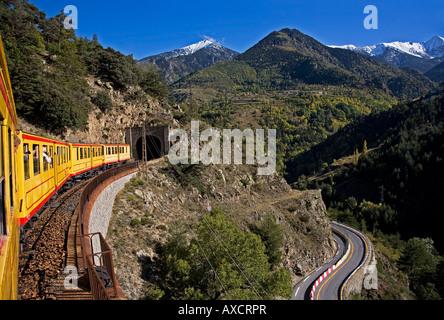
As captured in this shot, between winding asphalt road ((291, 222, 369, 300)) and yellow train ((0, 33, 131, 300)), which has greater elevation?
yellow train ((0, 33, 131, 300))

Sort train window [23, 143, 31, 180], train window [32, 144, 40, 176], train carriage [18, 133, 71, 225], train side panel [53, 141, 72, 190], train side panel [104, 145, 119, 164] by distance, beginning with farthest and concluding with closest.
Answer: train side panel [104, 145, 119, 164] → train side panel [53, 141, 72, 190] → train window [32, 144, 40, 176] → train window [23, 143, 31, 180] → train carriage [18, 133, 71, 225]

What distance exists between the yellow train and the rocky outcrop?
5438 mm

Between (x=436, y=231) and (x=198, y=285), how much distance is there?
101 metres

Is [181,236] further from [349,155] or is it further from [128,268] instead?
[349,155]

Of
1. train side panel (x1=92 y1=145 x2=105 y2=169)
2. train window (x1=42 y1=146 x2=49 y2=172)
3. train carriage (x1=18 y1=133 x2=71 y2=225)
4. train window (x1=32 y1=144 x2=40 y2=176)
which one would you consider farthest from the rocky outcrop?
train window (x1=32 y1=144 x2=40 y2=176)

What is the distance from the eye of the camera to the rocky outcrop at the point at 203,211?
695 inches

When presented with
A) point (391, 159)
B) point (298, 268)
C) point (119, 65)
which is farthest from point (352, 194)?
point (119, 65)

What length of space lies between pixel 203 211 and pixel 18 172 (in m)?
25.2

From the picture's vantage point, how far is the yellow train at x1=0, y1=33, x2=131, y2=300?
383 cm

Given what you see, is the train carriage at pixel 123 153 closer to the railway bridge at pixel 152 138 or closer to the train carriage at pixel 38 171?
the railway bridge at pixel 152 138

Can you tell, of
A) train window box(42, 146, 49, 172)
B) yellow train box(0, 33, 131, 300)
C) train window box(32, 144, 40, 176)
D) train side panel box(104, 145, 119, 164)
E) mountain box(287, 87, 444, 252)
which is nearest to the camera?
yellow train box(0, 33, 131, 300)

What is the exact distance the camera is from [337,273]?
39719 mm

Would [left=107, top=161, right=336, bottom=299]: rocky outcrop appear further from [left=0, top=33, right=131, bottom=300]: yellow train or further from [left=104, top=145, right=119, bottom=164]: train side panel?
[left=0, top=33, right=131, bottom=300]: yellow train

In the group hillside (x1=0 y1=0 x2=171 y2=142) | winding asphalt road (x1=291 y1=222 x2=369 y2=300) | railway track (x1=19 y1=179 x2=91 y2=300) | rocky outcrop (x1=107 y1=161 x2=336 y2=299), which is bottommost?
winding asphalt road (x1=291 y1=222 x2=369 y2=300)
